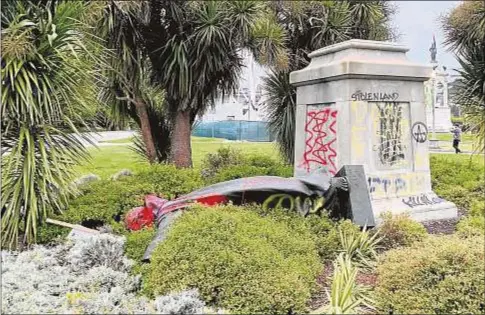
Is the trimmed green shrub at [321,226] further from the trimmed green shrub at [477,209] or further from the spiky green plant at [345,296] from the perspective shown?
the trimmed green shrub at [477,209]

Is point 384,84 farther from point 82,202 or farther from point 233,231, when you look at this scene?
point 82,202

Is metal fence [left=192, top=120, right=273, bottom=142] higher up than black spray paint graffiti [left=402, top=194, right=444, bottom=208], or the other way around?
metal fence [left=192, top=120, right=273, bottom=142]

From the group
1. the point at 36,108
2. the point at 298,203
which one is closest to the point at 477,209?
the point at 298,203

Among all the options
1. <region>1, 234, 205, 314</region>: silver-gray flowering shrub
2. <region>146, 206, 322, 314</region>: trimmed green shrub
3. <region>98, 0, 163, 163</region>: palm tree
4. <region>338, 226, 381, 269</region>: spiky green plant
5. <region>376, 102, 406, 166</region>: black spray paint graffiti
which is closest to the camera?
<region>1, 234, 205, 314</region>: silver-gray flowering shrub

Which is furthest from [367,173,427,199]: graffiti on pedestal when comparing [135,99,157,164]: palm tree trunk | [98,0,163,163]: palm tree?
[135,99,157,164]: palm tree trunk

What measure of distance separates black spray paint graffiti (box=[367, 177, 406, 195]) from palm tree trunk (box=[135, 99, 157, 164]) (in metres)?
5.39

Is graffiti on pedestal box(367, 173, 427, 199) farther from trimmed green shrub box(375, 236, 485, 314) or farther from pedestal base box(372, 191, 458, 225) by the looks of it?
trimmed green shrub box(375, 236, 485, 314)

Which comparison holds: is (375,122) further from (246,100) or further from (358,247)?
(246,100)

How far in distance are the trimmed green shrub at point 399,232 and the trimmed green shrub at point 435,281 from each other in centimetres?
134

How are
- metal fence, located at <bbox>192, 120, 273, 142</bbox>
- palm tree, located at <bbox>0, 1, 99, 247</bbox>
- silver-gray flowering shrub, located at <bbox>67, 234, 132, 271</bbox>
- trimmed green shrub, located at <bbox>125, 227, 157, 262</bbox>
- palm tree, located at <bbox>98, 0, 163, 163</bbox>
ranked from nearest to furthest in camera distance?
silver-gray flowering shrub, located at <bbox>67, 234, 132, 271</bbox> < trimmed green shrub, located at <bbox>125, 227, 157, 262</bbox> < palm tree, located at <bbox>0, 1, 99, 247</bbox> < palm tree, located at <bbox>98, 0, 163, 163</bbox> < metal fence, located at <bbox>192, 120, 273, 142</bbox>

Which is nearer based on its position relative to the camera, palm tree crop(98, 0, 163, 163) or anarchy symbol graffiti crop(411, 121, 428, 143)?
anarchy symbol graffiti crop(411, 121, 428, 143)

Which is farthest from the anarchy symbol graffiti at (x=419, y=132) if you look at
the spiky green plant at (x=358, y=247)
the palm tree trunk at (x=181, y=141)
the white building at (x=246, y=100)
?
the palm tree trunk at (x=181, y=141)

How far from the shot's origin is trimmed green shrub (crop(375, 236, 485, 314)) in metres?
3.57

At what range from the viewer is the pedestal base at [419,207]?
272 inches
